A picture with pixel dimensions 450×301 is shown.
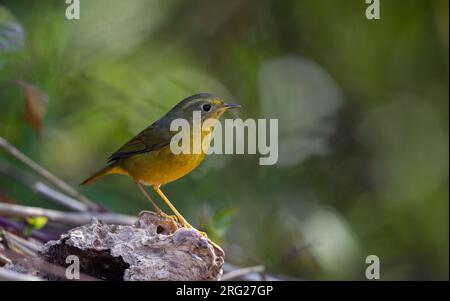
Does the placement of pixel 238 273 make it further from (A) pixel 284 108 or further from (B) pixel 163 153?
(A) pixel 284 108

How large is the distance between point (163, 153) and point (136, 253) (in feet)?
4.40

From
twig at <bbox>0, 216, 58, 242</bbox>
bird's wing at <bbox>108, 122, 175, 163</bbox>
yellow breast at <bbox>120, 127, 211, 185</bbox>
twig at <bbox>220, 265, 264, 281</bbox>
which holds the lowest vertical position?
twig at <bbox>220, 265, 264, 281</bbox>

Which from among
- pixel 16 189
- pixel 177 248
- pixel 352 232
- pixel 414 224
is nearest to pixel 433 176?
pixel 414 224

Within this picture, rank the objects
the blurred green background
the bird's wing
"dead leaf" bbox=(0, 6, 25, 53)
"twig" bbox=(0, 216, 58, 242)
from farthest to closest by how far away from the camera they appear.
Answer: the blurred green background → "dead leaf" bbox=(0, 6, 25, 53) → the bird's wing → "twig" bbox=(0, 216, 58, 242)

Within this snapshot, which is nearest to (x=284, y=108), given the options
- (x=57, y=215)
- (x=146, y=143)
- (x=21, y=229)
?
(x=146, y=143)

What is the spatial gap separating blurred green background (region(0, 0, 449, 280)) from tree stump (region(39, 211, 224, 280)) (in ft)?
8.94

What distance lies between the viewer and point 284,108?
631 cm

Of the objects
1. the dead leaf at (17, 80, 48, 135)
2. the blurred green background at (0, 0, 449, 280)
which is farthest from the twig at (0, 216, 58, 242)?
the blurred green background at (0, 0, 449, 280)

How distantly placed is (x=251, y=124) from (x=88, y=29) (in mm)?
1562

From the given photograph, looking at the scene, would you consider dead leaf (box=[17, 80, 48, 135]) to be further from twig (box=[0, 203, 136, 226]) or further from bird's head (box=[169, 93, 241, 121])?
bird's head (box=[169, 93, 241, 121])

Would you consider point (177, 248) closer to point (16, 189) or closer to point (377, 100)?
point (16, 189)

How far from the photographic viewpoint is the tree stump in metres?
2.82
